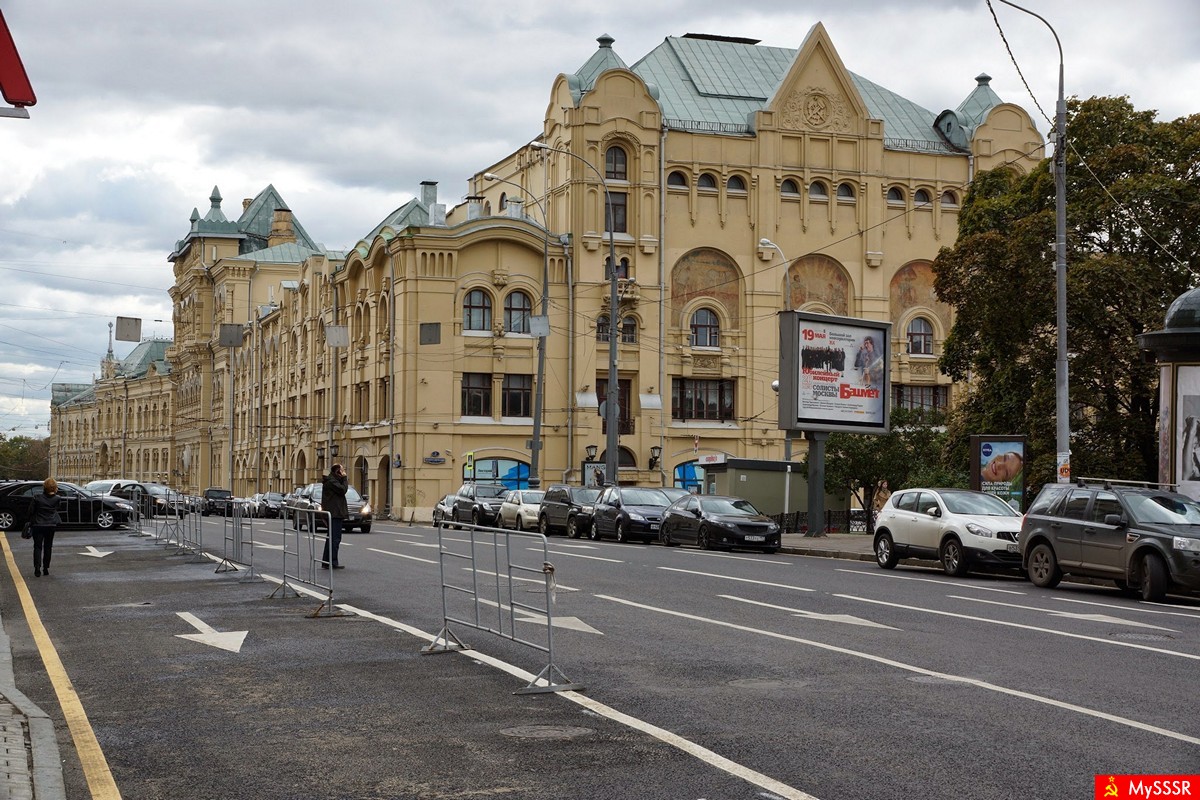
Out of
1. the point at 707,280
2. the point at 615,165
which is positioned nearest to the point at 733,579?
the point at 615,165

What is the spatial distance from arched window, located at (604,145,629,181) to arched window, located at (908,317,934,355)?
16.0 meters

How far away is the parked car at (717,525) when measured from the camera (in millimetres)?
32500

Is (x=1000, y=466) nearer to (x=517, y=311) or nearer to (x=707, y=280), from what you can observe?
(x=707, y=280)

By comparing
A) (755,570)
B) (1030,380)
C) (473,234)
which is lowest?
(755,570)

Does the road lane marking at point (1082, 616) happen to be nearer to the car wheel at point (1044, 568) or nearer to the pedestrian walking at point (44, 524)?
the car wheel at point (1044, 568)

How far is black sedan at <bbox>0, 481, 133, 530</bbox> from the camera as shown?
3966cm

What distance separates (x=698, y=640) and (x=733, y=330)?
53.7 metres

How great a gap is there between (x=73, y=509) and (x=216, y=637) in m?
28.0

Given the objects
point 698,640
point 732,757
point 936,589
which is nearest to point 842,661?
point 698,640

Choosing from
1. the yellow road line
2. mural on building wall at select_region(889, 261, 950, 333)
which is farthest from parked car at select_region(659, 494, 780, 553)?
mural on building wall at select_region(889, 261, 950, 333)

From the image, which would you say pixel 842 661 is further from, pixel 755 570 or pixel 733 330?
pixel 733 330

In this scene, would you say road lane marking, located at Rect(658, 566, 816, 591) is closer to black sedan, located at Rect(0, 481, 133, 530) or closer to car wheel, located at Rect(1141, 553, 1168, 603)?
car wheel, located at Rect(1141, 553, 1168, 603)

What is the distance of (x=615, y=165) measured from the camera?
65.1m

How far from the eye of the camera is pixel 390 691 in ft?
34.6
